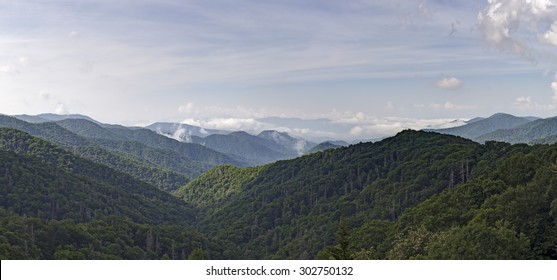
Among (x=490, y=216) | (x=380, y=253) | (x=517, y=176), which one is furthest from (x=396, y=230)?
(x=490, y=216)

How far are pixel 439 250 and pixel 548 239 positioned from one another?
18.6 meters

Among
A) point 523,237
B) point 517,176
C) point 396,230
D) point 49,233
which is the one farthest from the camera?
point 49,233

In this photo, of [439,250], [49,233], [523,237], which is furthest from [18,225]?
[523,237]

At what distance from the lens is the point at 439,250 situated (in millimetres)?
87438

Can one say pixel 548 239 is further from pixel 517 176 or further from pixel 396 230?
pixel 396 230

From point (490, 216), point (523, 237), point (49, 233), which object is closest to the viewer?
point (523, 237)

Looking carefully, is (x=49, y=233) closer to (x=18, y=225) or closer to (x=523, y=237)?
(x=18, y=225)

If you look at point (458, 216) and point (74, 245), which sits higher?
point (458, 216)

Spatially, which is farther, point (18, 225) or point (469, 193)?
point (18, 225)

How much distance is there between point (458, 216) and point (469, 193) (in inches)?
524

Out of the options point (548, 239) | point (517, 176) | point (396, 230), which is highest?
point (517, 176)
